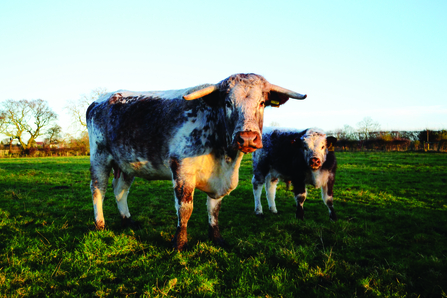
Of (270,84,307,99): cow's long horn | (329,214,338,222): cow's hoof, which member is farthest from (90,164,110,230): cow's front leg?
(329,214,338,222): cow's hoof

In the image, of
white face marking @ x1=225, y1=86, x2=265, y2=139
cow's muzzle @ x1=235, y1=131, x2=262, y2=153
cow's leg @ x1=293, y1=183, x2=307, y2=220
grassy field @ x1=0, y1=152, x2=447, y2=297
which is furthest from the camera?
cow's leg @ x1=293, y1=183, x2=307, y2=220

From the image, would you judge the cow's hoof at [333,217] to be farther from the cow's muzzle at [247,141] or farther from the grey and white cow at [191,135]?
the cow's muzzle at [247,141]

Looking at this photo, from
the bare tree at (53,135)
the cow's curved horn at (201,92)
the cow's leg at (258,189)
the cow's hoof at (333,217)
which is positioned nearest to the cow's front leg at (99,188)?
the cow's curved horn at (201,92)

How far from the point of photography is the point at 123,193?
590cm

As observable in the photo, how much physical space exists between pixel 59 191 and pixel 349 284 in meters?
9.75

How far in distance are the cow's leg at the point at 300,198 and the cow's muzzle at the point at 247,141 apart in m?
3.82

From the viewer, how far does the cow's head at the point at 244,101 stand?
11.3 feet

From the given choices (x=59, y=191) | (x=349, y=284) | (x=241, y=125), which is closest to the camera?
(x=349, y=284)

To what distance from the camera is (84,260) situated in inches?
146

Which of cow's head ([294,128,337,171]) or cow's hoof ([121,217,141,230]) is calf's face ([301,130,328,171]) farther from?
cow's hoof ([121,217,141,230])

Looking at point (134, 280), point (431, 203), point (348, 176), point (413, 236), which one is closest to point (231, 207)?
point (413, 236)

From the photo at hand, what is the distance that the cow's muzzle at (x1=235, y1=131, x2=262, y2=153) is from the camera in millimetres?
3385

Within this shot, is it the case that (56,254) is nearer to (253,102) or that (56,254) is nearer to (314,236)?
(253,102)

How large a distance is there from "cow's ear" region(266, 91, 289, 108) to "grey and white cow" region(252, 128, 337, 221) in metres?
2.63
